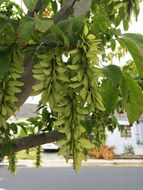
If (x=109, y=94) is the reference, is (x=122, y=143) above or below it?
below

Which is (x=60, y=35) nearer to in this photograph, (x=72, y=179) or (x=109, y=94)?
(x=109, y=94)

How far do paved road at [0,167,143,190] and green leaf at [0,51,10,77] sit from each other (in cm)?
712

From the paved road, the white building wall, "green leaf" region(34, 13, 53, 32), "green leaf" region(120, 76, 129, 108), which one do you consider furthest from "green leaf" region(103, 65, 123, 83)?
the white building wall

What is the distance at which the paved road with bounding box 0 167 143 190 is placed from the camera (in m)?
7.35

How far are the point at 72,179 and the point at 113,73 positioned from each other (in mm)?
8596

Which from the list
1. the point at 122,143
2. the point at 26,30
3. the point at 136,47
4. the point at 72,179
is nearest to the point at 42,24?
the point at 26,30

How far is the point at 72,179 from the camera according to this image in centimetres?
846

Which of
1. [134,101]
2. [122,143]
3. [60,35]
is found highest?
[60,35]

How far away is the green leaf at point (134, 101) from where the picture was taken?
51cm

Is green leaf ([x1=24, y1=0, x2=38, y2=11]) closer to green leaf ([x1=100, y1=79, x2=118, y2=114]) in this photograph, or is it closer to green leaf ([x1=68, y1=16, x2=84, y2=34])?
green leaf ([x1=68, y1=16, x2=84, y2=34])

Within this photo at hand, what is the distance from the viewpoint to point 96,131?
1.50m

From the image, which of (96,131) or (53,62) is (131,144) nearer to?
(96,131)

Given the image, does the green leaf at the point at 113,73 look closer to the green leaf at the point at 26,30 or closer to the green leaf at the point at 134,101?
the green leaf at the point at 134,101

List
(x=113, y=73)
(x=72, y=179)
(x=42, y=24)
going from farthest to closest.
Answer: (x=72, y=179), (x=113, y=73), (x=42, y=24)
